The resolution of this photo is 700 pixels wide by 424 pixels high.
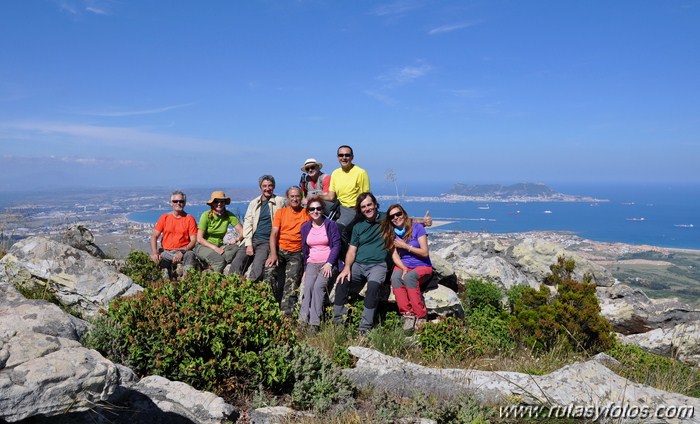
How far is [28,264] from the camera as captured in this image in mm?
8266

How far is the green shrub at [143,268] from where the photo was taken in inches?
363

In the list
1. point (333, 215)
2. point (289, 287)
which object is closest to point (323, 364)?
point (289, 287)

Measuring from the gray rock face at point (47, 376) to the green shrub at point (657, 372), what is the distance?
6.12 meters

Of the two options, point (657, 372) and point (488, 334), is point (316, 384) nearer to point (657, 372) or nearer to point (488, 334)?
point (488, 334)

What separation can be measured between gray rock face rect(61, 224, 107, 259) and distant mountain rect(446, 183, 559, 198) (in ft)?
272

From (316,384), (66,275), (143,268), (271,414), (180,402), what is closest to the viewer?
(180,402)

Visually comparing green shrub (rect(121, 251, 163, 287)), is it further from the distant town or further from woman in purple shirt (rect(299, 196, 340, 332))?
woman in purple shirt (rect(299, 196, 340, 332))

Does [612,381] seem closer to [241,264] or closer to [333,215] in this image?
[333,215]

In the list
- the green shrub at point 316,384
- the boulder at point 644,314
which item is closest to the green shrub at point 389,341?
the green shrub at point 316,384

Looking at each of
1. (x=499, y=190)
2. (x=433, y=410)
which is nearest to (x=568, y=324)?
(x=433, y=410)

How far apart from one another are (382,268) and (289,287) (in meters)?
1.97

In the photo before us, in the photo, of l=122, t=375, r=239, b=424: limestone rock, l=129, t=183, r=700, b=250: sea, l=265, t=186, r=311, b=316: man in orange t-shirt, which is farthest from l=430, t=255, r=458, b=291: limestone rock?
l=129, t=183, r=700, b=250: sea

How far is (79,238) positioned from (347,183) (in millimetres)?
6711

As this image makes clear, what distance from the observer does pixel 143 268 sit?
9.29m
